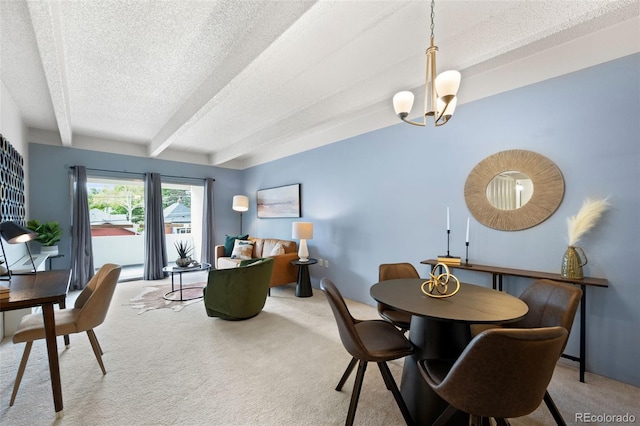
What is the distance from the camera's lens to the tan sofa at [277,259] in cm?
441

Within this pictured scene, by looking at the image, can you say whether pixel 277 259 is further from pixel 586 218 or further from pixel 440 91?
pixel 586 218

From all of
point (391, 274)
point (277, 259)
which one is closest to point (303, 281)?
point (277, 259)

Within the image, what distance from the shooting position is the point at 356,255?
4.09 metres

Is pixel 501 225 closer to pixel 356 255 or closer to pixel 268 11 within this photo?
pixel 356 255

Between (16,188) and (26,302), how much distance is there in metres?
2.82

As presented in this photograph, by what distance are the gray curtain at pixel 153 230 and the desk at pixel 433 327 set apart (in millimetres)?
5149

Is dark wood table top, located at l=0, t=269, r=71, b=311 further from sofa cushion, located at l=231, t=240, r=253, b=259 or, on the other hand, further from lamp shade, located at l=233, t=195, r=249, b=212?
lamp shade, located at l=233, t=195, r=249, b=212

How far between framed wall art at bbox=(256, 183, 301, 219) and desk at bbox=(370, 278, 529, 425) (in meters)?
3.56

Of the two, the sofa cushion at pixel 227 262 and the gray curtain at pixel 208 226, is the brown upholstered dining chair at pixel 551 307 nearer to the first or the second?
the sofa cushion at pixel 227 262

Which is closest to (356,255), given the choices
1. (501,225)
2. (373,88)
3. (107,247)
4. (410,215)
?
(410,215)

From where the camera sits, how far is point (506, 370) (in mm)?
1085

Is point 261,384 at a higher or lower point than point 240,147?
lower

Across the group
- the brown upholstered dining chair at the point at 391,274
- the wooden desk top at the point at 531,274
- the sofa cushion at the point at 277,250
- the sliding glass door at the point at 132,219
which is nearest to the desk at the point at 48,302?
the brown upholstered dining chair at the point at 391,274

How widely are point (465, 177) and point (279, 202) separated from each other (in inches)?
141
